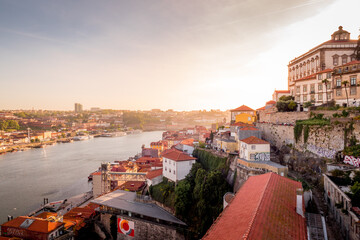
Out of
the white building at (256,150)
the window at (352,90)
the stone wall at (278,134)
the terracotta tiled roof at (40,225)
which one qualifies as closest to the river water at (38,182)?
the terracotta tiled roof at (40,225)

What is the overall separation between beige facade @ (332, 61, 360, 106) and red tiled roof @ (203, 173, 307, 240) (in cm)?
757

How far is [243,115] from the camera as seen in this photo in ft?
61.1

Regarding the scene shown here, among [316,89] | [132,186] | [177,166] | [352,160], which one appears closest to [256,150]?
[352,160]

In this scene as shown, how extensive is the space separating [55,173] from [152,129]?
63777mm

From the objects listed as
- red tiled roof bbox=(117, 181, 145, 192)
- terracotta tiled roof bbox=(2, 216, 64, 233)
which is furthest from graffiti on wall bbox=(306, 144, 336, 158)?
terracotta tiled roof bbox=(2, 216, 64, 233)

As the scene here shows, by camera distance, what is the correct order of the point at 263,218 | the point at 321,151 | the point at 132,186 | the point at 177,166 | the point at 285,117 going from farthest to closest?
the point at 132,186 < the point at 285,117 < the point at 177,166 < the point at 321,151 < the point at 263,218

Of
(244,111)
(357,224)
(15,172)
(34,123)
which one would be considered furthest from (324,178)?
(34,123)

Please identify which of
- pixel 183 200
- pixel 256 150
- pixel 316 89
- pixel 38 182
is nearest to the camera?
pixel 256 150

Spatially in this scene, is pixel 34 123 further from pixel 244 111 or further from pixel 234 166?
pixel 234 166

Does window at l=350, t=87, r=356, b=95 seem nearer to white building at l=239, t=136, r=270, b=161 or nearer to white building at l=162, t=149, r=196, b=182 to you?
white building at l=239, t=136, r=270, b=161

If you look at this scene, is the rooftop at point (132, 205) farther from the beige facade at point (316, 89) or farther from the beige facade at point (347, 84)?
the beige facade at point (316, 89)

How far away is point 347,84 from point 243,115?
27.7ft

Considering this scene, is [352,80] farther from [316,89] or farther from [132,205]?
[132,205]

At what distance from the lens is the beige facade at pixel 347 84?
1041 cm
